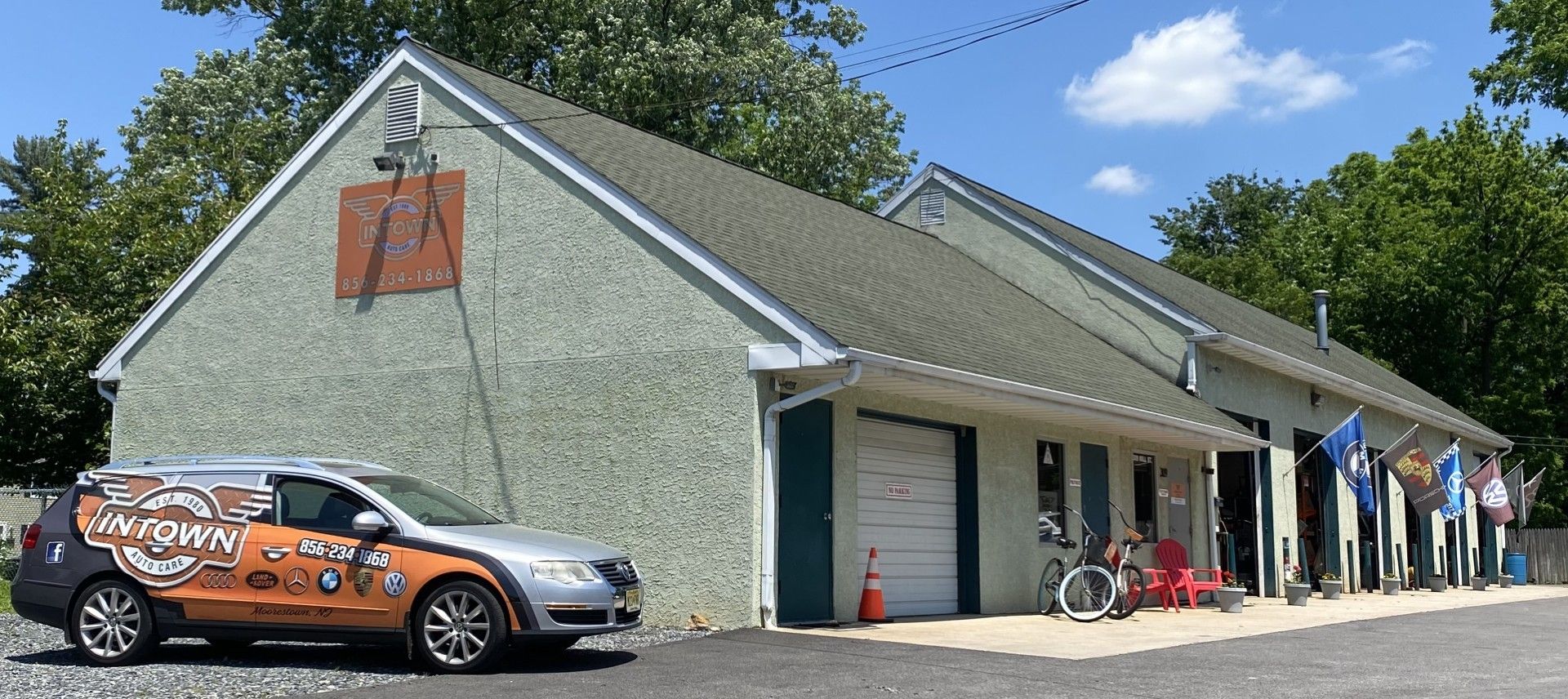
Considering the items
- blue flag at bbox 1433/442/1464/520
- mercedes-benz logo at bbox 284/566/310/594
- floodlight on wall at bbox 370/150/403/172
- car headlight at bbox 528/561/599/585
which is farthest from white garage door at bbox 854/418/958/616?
blue flag at bbox 1433/442/1464/520

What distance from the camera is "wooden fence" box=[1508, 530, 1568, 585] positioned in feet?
122

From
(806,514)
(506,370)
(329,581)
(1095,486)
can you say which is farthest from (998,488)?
(329,581)

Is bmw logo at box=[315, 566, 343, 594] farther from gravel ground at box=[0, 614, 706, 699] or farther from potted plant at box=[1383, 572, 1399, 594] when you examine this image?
potted plant at box=[1383, 572, 1399, 594]

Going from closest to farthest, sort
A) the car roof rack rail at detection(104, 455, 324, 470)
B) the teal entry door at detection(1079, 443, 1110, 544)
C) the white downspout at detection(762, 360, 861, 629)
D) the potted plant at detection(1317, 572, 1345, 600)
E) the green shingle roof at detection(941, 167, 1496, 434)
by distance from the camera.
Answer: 1. the car roof rack rail at detection(104, 455, 324, 470)
2. the white downspout at detection(762, 360, 861, 629)
3. the teal entry door at detection(1079, 443, 1110, 544)
4. the potted plant at detection(1317, 572, 1345, 600)
5. the green shingle roof at detection(941, 167, 1496, 434)

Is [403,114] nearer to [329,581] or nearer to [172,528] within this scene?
[172,528]

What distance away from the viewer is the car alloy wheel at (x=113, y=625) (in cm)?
1043

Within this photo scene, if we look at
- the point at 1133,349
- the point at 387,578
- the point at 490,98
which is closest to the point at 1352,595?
the point at 1133,349

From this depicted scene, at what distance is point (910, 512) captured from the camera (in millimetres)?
15500

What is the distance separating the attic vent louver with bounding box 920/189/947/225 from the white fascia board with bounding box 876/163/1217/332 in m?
0.20

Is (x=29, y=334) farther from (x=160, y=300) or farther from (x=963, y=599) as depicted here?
(x=963, y=599)

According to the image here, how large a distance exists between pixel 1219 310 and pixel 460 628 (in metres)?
20.0

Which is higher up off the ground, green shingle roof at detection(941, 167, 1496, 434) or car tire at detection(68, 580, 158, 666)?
green shingle roof at detection(941, 167, 1496, 434)

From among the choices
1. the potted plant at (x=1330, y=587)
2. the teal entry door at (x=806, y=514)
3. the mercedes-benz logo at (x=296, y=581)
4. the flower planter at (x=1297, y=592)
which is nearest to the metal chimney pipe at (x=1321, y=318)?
the potted plant at (x=1330, y=587)

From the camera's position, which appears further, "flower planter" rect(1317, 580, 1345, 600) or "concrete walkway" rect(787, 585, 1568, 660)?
"flower planter" rect(1317, 580, 1345, 600)
